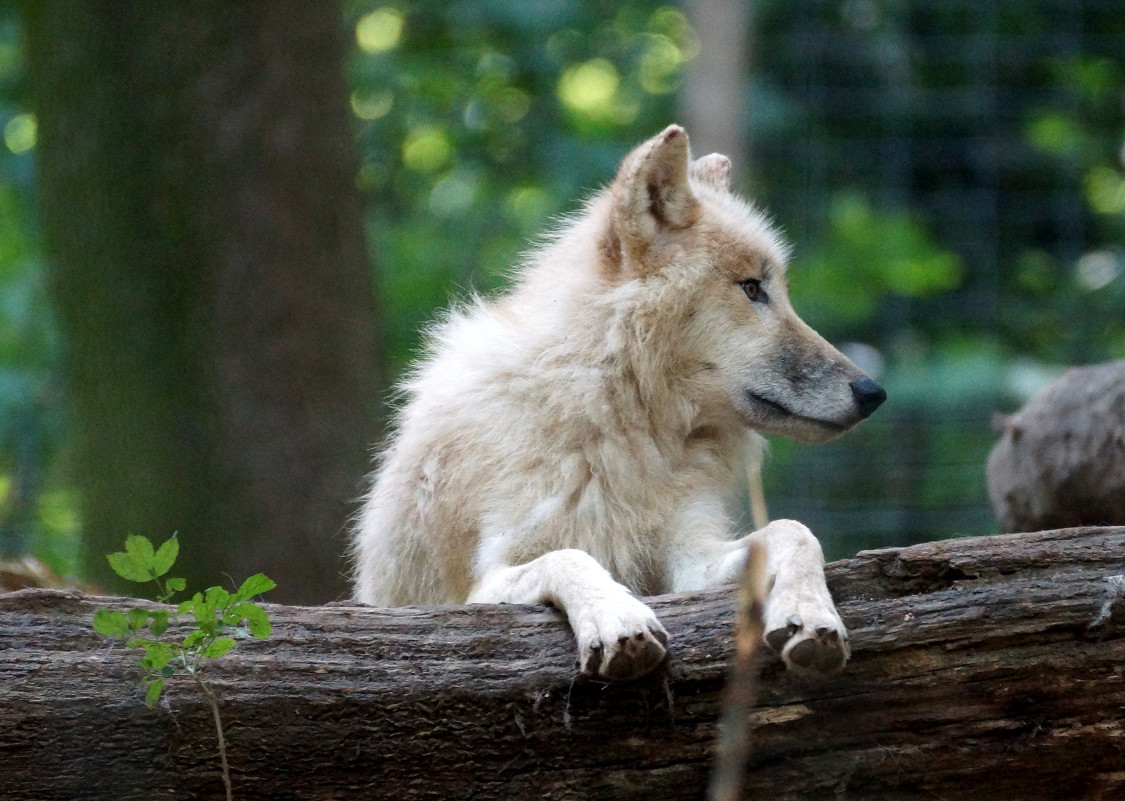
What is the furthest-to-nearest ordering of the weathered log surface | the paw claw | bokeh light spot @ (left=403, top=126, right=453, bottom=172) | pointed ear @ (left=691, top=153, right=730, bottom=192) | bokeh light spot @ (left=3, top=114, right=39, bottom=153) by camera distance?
bokeh light spot @ (left=403, top=126, right=453, bottom=172)
bokeh light spot @ (left=3, top=114, right=39, bottom=153)
pointed ear @ (left=691, top=153, right=730, bottom=192)
the weathered log surface
the paw claw

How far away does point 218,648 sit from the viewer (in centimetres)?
281

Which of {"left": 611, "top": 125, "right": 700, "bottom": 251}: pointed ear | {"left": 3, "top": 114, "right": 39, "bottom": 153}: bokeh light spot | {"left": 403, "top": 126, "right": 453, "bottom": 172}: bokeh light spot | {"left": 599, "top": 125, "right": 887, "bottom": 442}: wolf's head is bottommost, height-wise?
{"left": 599, "top": 125, "right": 887, "bottom": 442}: wolf's head

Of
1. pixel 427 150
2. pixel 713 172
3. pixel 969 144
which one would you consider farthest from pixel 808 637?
pixel 427 150

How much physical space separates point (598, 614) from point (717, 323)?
133 cm

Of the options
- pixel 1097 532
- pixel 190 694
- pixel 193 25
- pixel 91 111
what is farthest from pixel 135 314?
pixel 1097 532

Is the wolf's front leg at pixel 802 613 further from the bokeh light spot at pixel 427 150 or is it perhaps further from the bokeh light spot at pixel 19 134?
the bokeh light spot at pixel 427 150

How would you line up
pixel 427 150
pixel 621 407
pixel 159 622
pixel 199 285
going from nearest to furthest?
pixel 159 622
pixel 621 407
pixel 199 285
pixel 427 150

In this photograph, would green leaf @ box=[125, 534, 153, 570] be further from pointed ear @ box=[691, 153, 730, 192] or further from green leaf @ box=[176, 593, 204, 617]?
pointed ear @ box=[691, 153, 730, 192]

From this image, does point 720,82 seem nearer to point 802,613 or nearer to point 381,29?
point 381,29

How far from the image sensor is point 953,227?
9.93m

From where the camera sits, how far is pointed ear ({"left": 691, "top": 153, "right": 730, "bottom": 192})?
450cm

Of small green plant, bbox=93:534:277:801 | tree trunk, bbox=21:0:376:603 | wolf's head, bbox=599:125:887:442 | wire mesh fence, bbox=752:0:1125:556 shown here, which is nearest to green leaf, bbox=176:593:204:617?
small green plant, bbox=93:534:277:801

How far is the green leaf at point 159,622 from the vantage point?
9.29ft

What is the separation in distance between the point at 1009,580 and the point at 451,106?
813 cm
